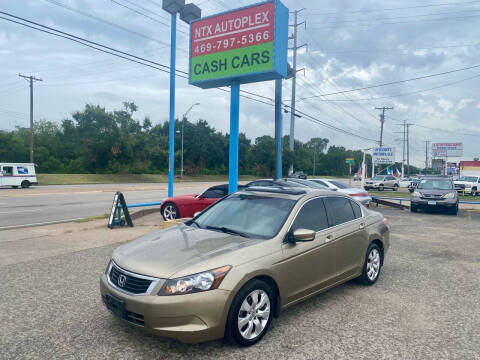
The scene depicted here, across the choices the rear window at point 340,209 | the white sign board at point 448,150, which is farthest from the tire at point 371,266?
the white sign board at point 448,150

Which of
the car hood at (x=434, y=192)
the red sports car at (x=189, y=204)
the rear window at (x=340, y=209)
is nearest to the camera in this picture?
the rear window at (x=340, y=209)

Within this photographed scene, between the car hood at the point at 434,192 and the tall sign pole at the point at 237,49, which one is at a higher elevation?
the tall sign pole at the point at 237,49

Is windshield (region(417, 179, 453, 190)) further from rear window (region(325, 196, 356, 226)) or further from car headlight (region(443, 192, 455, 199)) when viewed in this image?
rear window (region(325, 196, 356, 226))

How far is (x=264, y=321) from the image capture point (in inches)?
141

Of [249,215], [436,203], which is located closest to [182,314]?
[249,215]

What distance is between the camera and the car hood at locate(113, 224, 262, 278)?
333 cm

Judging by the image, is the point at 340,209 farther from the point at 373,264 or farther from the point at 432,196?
the point at 432,196

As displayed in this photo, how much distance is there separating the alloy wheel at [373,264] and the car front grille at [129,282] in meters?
3.47

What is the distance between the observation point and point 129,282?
333 cm

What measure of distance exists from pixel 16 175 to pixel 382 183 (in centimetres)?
3275

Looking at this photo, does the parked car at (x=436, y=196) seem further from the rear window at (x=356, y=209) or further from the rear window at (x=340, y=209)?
the rear window at (x=340, y=209)

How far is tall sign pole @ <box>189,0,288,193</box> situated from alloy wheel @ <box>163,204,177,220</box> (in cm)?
207

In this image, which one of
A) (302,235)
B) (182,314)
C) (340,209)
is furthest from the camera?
(340,209)

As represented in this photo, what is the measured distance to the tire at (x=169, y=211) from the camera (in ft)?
38.6
